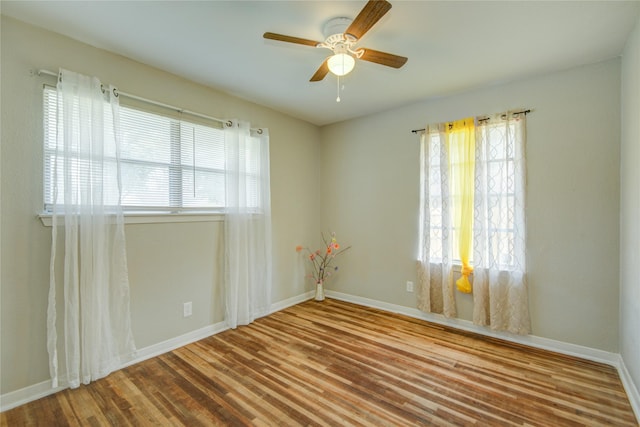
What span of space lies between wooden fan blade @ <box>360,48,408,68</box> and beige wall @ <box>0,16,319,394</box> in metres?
1.85

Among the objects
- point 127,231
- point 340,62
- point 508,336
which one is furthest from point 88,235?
point 508,336

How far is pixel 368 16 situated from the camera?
5.09 ft

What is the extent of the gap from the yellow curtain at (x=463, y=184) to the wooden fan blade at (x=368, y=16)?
6.23 feet

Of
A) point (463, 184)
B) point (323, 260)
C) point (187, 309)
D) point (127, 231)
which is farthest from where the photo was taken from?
point (323, 260)

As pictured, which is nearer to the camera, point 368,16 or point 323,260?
point 368,16

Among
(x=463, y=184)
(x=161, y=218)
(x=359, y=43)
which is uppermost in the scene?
(x=359, y=43)

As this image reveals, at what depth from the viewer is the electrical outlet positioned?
2.86 metres

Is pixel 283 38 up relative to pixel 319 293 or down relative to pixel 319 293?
up

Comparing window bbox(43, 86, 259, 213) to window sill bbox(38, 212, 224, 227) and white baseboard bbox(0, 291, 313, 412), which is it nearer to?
window sill bbox(38, 212, 224, 227)

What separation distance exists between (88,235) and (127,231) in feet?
1.02

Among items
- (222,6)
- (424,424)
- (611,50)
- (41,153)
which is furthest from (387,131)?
(41,153)

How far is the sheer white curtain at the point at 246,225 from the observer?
10.3 ft

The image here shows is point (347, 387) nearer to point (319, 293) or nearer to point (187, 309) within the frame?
point (187, 309)

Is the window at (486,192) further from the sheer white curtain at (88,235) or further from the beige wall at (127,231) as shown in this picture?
the sheer white curtain at (88,235)
